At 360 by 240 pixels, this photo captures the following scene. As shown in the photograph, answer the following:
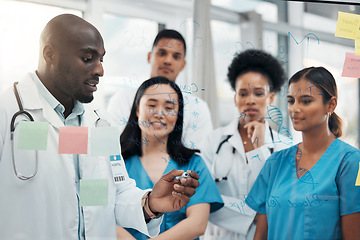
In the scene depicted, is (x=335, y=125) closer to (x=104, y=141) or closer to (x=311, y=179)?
(x=311, y=179)

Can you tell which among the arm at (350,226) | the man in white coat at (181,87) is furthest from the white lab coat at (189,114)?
the arm at (350,226)

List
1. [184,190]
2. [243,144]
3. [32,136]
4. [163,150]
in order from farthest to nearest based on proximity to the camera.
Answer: [243,144] < [163,150] < [184,190] < [32,136]

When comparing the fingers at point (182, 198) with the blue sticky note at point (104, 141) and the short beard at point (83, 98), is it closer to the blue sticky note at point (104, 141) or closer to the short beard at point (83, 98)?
the blue sticky note at point (104, 141)

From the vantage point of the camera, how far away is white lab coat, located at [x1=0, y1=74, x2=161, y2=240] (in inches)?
47.9

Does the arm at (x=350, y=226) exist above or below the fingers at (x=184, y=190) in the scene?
below

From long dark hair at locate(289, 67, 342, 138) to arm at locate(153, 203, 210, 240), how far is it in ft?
2.18

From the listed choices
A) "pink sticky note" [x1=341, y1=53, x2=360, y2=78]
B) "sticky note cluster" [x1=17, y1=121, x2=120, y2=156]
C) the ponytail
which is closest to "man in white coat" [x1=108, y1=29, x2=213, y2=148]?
"sticky note cluster" [x1=17, y1=121, x2=120, y2=156]

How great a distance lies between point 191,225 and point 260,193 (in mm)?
334

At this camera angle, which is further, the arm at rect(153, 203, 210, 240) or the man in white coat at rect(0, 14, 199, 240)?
the arm at rect(153, 203, 210, 240)

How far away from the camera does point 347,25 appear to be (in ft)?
5.30

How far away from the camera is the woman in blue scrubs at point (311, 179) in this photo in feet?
4.82

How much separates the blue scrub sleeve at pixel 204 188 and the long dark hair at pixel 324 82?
541 mm

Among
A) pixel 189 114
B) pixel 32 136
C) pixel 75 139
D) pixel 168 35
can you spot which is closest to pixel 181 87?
pixel 189 114

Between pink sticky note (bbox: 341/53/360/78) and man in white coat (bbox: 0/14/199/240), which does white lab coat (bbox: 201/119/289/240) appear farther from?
pink sticky note (bbox: 341/53/360/78)
